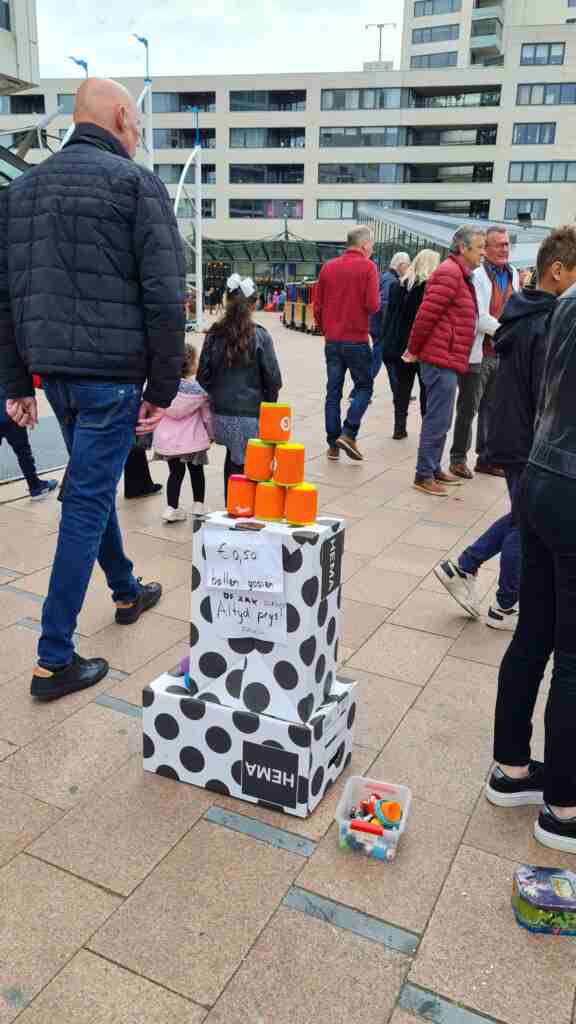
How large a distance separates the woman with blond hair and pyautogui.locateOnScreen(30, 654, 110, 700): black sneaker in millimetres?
4908

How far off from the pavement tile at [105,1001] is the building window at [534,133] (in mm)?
61689

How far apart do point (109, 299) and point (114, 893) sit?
1939 millimetres

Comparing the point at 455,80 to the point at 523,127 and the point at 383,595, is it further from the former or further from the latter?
the point at 383,595

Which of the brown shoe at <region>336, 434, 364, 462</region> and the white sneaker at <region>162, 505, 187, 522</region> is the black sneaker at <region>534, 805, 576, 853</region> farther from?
the brown shoe at <region>336, 434, 364, 462</region>

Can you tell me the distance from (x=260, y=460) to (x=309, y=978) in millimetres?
1382

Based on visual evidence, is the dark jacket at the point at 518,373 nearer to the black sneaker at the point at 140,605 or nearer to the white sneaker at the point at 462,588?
the white sneaker at the point at 462,588

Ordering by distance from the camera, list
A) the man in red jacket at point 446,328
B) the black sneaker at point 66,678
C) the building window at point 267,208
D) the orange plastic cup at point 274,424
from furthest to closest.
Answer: the building window at point 267,208, the man in red jacket at point 446,328, the black sneaker at point 66,678, the orange plastic cup at point 274,424

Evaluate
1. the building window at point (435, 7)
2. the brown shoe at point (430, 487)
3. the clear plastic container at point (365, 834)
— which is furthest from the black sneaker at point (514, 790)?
the building window at point (435, 7)

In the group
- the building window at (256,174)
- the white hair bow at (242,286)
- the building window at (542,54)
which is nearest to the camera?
the white hair bow at (242,286)

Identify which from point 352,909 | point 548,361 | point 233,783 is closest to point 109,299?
point 548,361

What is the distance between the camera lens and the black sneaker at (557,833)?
2.33 meters

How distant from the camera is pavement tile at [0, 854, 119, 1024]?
1813mm

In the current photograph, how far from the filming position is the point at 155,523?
5312mm

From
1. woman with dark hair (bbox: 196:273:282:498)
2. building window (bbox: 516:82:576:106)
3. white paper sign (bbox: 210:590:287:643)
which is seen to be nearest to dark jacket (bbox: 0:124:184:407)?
white paper sign (bbox: 210:590:287:643)
